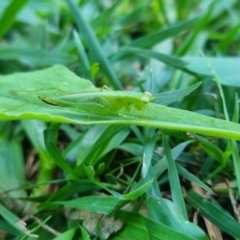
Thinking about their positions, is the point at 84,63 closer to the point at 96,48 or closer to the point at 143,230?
the point at 96,48

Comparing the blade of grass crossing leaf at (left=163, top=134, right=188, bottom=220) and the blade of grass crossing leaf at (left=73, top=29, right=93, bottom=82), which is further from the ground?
the blade of grass crossing leaf at (left=73, top=29, right=93, bottom=82)

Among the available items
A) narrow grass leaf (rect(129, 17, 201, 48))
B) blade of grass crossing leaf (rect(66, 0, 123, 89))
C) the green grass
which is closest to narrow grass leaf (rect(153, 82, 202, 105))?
the green grass

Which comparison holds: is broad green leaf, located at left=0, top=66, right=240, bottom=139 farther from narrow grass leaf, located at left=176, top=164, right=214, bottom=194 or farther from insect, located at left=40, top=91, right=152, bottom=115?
narrow grass leaf, located at left=176, top=164, right=214, bottom=194

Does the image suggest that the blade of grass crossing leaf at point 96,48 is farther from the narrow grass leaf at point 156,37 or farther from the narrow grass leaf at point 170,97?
the narrow grass leaf at point 170,97

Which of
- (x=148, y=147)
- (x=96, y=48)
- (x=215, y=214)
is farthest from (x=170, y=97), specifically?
(x=96, y=48)

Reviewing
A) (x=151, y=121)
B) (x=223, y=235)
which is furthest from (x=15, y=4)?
(x=223, y=235)

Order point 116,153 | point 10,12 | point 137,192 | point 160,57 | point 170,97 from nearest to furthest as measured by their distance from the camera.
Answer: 1. point 137,192
2. point 170,97
3. point 116,153
4. point 160,57
5. point 10,12

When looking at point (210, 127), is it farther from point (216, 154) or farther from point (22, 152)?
point (22, 152)
